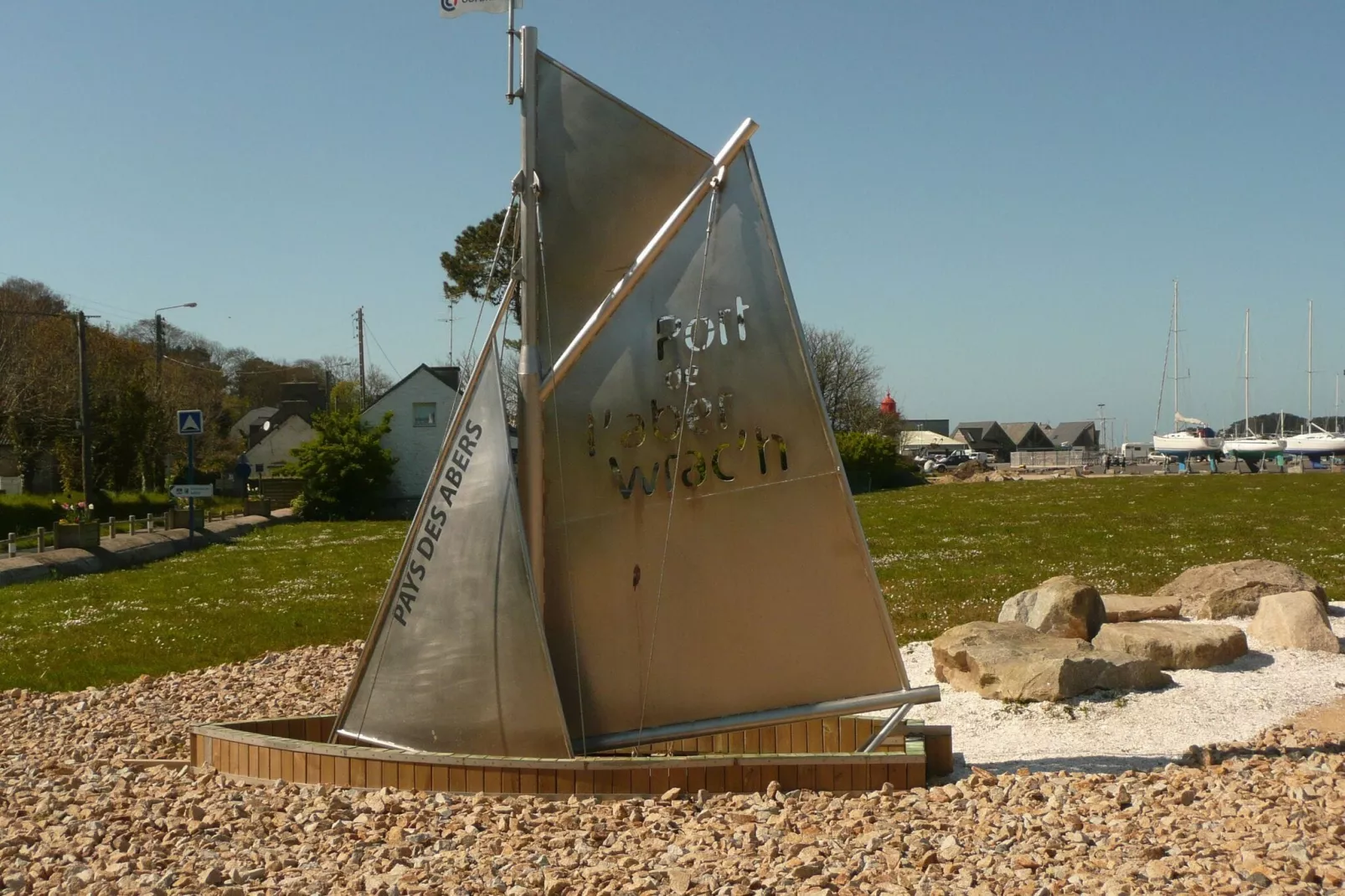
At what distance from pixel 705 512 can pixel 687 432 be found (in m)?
0.57

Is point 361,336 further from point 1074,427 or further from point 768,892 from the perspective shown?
point 1074,427

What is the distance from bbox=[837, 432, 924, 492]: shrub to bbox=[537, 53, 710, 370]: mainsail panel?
5061 cm

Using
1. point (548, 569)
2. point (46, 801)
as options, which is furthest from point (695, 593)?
point (46, 801)

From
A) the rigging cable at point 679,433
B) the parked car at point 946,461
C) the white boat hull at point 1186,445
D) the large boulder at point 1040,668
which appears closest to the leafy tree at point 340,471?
the large boulder at point 1040,668

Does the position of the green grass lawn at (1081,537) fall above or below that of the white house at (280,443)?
below

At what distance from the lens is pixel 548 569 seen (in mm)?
8430

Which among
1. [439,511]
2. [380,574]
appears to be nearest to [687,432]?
[439,511]

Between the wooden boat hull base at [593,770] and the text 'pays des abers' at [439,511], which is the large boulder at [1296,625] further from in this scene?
the text 'pays des abers' at [439,511]

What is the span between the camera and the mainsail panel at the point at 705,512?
8.30 m

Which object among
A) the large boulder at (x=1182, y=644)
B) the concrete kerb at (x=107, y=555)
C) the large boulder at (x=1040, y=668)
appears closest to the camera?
the large boulder at (x=1040, y=668)

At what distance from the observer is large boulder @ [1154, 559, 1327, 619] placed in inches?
543

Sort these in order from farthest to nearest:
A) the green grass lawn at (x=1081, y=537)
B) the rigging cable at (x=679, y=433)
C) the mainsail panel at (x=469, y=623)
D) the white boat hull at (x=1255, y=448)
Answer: the white boat hull at (x=1255, y=448)
the green grass lawn at (x=1081, y=537)
the rigging cable at (x=679, y=433)
the mainsail panel at (x=469, y=623)

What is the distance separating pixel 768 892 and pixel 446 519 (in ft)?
11.3

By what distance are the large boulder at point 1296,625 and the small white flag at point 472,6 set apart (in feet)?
31.4
